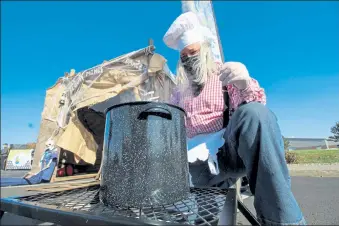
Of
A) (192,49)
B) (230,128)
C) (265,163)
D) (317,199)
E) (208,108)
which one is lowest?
(317,199)

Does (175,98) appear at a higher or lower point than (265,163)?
higher

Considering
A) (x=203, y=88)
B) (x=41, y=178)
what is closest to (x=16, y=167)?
(x=41, y=178)

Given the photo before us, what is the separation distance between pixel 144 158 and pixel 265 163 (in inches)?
12.5

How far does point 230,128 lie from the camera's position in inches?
28.7

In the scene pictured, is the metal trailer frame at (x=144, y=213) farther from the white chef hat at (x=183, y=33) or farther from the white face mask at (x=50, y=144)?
the white face mask at (x=50, y=144)

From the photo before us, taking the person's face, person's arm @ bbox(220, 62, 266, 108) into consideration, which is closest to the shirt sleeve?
the person's face

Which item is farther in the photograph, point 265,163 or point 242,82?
point 242,82

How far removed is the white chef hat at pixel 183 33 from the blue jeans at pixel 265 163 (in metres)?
0.44

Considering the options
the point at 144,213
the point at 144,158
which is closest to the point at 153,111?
the point at 144,158

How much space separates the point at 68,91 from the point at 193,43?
2372 millimetres

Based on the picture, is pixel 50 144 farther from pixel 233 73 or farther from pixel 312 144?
pixel 312 144

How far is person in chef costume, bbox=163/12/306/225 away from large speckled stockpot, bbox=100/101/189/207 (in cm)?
20

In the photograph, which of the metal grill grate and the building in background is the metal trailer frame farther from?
the building in background

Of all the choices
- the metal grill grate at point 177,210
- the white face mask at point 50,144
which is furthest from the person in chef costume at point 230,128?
the white face mask at point 50,144
